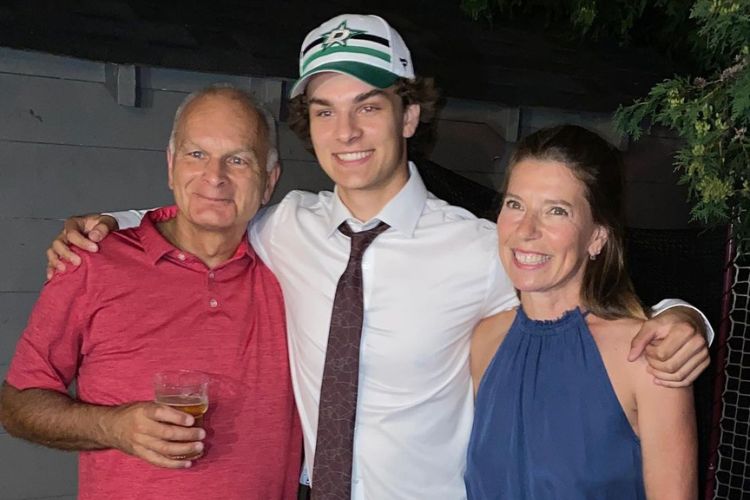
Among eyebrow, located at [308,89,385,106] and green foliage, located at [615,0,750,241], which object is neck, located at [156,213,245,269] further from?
green foliage, located at [615,0,750,241]

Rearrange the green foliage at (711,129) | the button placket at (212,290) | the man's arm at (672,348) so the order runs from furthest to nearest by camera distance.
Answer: the green foliage at (711,129) → the button placket at (212,290) → the man's arm at (672,348)

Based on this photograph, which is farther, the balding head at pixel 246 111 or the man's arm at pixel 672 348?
the balding head at pixel 246 111

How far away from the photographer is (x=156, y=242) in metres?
2.59

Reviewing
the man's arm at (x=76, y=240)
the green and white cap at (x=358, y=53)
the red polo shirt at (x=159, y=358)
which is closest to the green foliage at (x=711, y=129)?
the green and white cap at (x=358, y=53)

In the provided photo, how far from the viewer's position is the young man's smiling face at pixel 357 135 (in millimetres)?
2527

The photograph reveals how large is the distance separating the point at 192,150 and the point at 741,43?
5.56 feet

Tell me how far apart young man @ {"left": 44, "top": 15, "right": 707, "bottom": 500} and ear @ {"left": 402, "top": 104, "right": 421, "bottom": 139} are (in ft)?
0.17

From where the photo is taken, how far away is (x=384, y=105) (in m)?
2.59

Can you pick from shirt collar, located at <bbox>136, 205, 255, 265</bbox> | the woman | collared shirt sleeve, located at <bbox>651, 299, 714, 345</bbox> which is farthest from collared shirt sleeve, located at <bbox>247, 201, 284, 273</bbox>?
collared shirt sleeve, located at <bbox>651, 299, 714, 345</bbox>

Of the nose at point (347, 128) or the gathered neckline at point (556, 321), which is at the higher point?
the nose at point (347, 128)

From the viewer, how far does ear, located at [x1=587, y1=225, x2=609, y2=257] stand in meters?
2.36

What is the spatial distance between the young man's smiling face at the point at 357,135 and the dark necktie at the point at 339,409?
0.34 meters

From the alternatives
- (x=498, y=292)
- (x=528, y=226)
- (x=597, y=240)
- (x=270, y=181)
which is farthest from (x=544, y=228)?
(x=270, y=181)

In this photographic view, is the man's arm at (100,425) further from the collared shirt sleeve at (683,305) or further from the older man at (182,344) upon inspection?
the collared shirt sleeve at (683,305)
